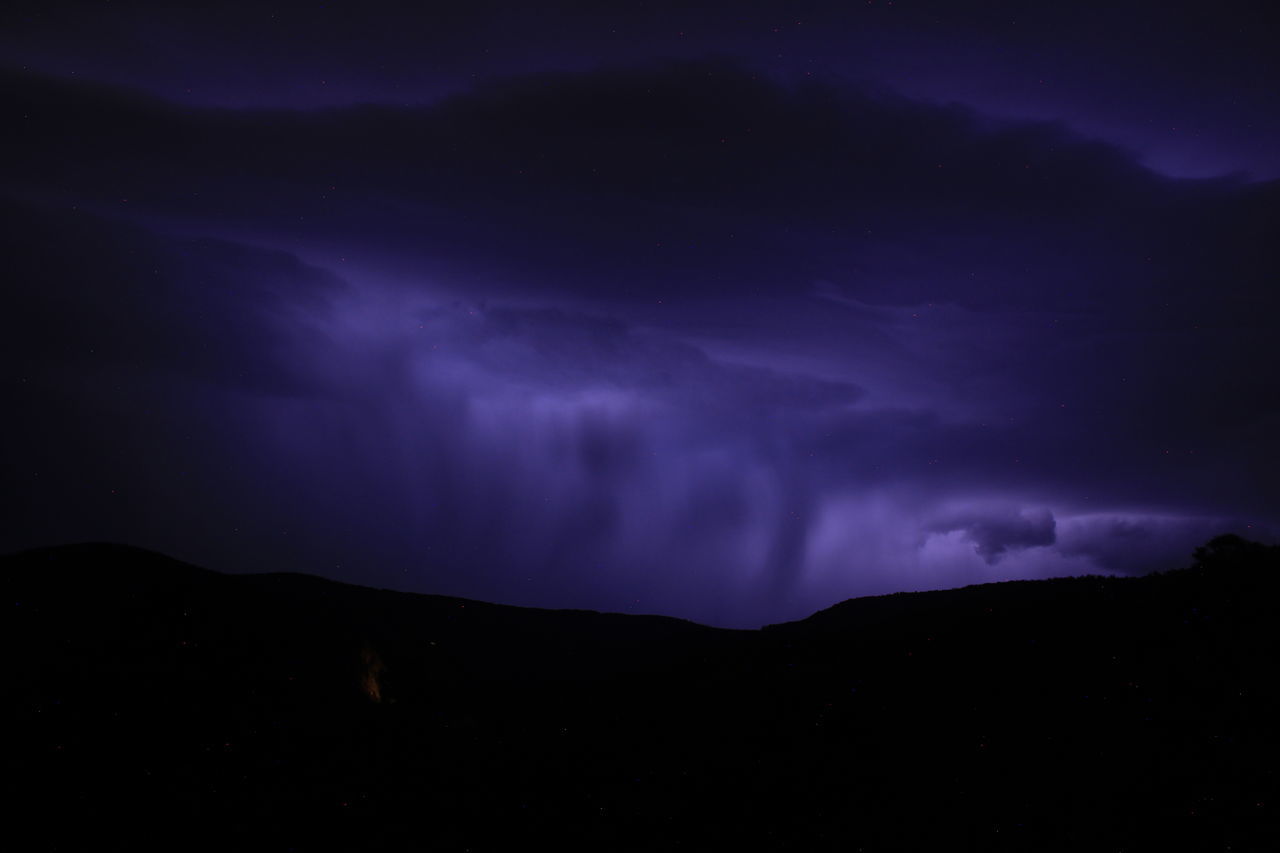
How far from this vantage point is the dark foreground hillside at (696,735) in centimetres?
2336

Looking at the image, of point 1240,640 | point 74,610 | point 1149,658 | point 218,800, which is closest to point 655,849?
point 218,800

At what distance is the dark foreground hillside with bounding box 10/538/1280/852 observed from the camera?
76.6ft

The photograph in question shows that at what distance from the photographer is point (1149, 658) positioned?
2786 cm

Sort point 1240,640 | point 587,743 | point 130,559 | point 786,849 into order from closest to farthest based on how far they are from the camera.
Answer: point 786,849, point 1240,640, point 587,743, point 130,559

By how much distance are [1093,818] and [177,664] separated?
111 feet

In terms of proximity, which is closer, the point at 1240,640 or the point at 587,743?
the point at 1240,640

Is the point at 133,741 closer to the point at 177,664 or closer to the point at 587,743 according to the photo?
the point at 177,664

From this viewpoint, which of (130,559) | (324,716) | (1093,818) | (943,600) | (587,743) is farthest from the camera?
(943,600)

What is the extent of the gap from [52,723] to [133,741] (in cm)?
271

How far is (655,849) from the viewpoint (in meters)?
24.4

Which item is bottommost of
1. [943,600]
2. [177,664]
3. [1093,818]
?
[1093,818]

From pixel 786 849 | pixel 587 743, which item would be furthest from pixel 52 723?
pixel 786 849

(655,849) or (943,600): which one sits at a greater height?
(943,600)

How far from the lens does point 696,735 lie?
30906 millimetres
